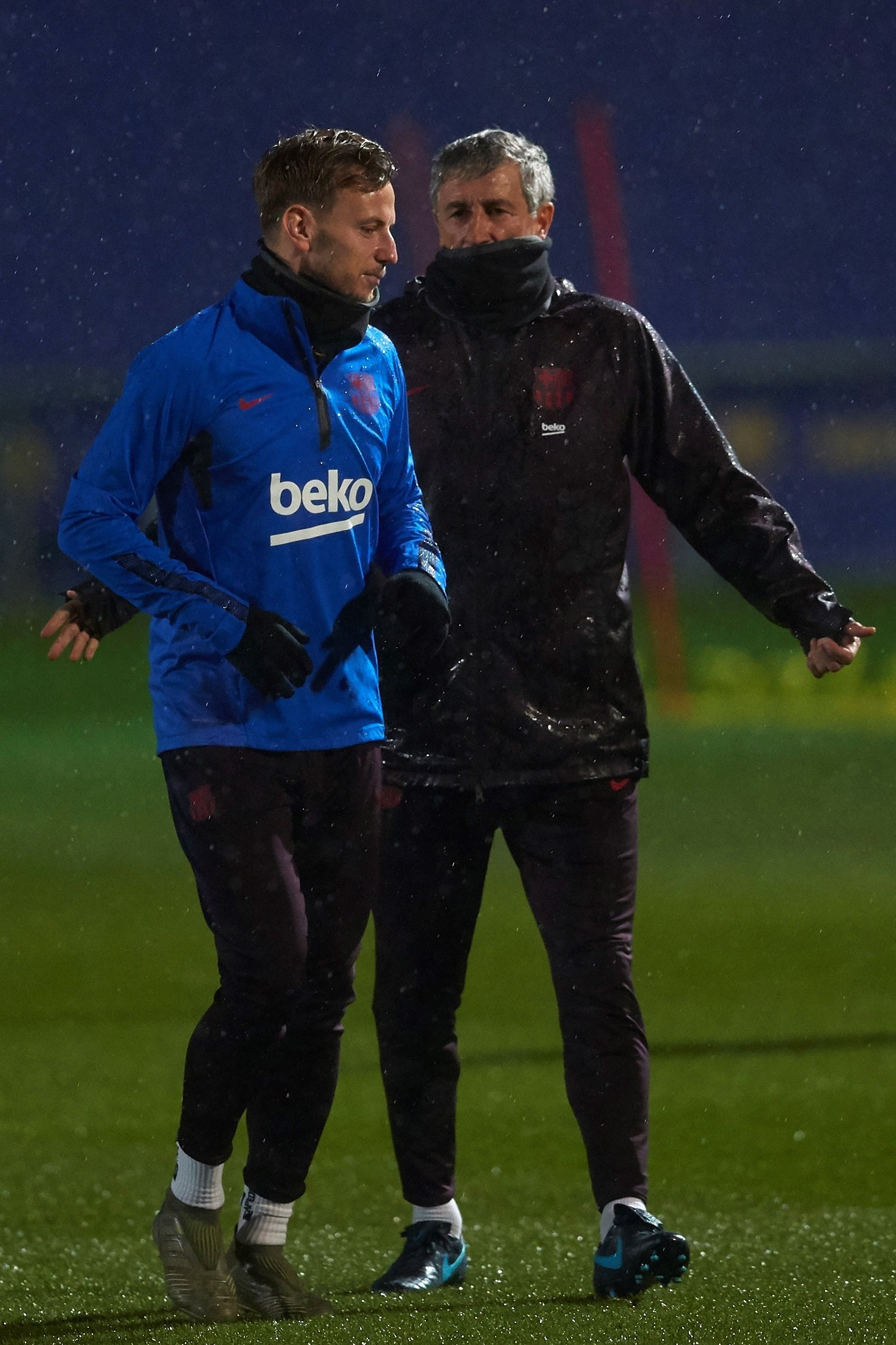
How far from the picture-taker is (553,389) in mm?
3951

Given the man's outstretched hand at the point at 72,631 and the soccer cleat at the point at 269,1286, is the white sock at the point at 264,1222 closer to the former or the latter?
the soccer cleat at the point at 269,1286

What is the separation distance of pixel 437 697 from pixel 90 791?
12.9 metres

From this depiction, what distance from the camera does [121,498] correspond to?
3494 mm

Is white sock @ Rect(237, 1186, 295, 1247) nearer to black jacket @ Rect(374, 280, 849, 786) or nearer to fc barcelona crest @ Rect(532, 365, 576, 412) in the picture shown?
black jacket @ Rect(374, 280, 849, 786)

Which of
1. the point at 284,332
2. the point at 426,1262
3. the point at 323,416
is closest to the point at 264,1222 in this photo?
the point at 426,1262

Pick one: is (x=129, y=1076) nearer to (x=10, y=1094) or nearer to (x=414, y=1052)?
(x=10, y=1094)

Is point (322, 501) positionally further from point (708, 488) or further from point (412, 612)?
point (708, 488)

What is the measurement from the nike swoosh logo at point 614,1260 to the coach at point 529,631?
19 cm

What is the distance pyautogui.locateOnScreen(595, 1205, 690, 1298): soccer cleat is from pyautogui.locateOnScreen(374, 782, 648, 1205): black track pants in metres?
0.09

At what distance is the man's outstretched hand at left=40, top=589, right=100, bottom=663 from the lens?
11.9ft

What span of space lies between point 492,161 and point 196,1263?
207 centimetres

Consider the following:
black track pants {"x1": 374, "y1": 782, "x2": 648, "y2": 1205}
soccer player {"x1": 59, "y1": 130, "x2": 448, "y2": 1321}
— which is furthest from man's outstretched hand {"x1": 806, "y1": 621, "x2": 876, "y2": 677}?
soccer player {"x1": 59, "y1": 130, "x2": 448, "y2": 1321}

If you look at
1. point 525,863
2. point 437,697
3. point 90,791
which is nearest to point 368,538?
point 437,697

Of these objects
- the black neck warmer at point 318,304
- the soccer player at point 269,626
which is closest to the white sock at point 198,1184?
the soccer player at point 269,626
